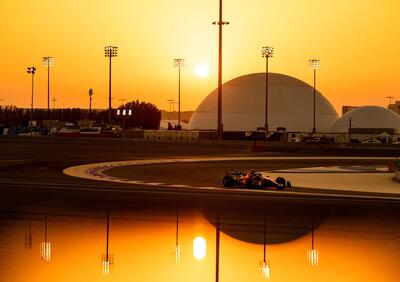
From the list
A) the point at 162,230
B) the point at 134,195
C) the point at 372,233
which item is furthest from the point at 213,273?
the point at 134,195

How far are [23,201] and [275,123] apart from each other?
581ft

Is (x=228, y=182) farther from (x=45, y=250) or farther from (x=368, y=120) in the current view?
(x=368, y=120)

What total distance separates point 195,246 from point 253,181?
14.6 meters

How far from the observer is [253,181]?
2688cm

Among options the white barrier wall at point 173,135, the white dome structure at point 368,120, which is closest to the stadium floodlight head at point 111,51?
the white barrier wall at point 173,135

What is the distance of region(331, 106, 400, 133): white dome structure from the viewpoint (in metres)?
190

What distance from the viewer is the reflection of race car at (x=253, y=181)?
2664 cm

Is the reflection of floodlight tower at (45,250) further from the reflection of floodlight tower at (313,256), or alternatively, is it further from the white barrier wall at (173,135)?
the white barrier wall at (173,135)

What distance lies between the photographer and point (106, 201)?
66.2 feet

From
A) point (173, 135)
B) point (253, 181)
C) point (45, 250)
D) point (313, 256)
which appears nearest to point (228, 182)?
point (253, 181)

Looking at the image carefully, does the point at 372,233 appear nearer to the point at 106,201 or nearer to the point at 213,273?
the point at 213,273

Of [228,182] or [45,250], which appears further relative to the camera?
[228,182]

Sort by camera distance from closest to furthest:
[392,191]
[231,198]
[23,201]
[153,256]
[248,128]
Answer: [153,256] < [23,201] < [231,198] < [392,191] < [248,128]

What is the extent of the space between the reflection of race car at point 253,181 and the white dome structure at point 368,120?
16394 cm
